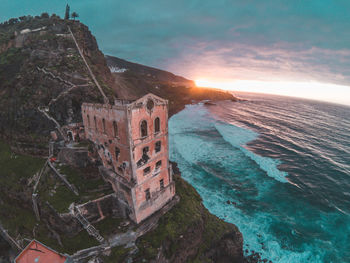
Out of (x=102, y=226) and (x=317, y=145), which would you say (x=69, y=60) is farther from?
(x=317, y=145)

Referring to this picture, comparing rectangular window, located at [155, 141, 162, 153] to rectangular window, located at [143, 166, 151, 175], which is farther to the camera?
rectangular window, located at [155, 141, 162, 153]

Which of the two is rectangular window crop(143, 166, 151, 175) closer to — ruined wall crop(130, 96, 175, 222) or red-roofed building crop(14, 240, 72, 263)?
ruined wall crop(130, 96, 175, 222)

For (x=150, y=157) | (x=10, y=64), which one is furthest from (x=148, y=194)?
(x=10, y=64)

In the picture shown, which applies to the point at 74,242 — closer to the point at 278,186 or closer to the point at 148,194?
the point at 148,194

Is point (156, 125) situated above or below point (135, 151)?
above

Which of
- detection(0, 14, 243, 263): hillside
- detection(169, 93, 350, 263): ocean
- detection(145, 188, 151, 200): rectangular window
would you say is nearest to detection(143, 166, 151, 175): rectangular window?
detection(145, 188, 151, 200): rectangular window

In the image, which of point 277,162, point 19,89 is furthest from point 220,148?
point 19,89
